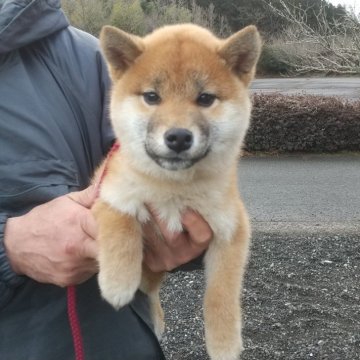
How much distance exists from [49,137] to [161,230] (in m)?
0.48

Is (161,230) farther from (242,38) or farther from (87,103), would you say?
(242,38)

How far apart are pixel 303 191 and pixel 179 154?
7.07 meters

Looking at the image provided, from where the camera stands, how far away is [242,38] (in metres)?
1.99

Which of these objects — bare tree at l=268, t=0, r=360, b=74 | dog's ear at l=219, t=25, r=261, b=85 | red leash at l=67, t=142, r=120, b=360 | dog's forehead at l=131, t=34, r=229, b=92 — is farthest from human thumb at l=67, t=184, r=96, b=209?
bare tree at l=268, t=0, r=360, b=74

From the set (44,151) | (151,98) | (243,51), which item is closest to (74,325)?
(44,151)

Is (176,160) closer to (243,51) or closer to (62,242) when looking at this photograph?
(62,242)

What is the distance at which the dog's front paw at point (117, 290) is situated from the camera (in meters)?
1.78

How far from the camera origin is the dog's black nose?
1.70 metres

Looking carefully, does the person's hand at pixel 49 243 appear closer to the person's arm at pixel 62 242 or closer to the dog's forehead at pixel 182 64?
the person's arm at pixel 62 242

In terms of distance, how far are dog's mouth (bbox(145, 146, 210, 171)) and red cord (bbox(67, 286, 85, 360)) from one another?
50 cm

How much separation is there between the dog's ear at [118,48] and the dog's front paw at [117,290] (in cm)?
75

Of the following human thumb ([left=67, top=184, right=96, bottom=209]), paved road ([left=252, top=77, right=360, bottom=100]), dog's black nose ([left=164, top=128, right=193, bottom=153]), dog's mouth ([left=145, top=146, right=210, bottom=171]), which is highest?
dog's black nose ([left=164, top=128, right=193, bottom=153])

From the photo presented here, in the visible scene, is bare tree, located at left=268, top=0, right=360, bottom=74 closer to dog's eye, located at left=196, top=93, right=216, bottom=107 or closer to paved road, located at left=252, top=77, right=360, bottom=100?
dog's eye, located at left=196, top=93, right=216, bottom=107

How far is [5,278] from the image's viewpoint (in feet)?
5.71
